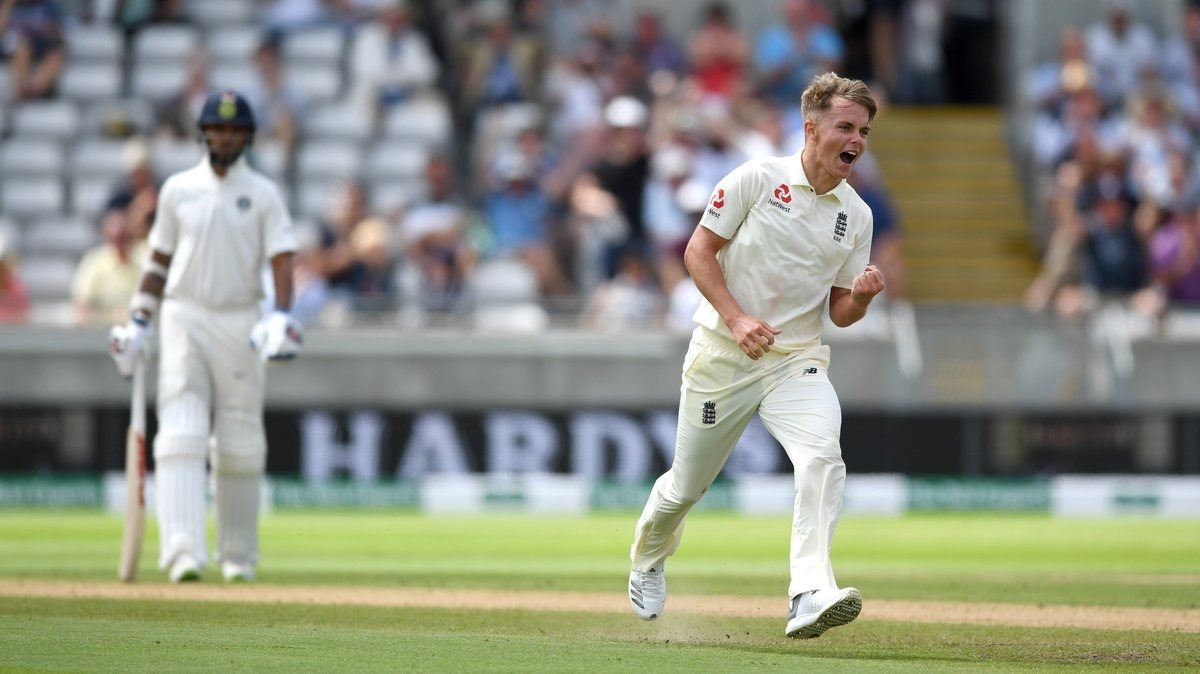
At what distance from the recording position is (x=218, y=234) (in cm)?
902

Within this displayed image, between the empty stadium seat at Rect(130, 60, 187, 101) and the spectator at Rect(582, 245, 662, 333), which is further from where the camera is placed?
the empty stadium seat at Rect(130, 60, 187, 101)

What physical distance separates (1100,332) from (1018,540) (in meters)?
2.72

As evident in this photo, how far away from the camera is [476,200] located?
17.3m

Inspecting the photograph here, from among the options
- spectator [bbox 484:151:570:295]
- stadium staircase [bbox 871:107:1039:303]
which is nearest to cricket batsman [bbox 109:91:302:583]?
spectator [bbox 484:151:570:295]

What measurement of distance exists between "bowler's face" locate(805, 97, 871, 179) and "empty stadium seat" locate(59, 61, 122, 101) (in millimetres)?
11780

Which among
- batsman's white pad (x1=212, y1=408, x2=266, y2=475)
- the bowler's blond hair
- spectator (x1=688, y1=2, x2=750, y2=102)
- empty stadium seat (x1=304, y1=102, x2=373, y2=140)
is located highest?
spectator (x1=688, y1=2, x2=750, y2=102)

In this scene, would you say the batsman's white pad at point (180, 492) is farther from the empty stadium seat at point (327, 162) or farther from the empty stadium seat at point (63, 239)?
the empty stadium seat at point (327, 162)

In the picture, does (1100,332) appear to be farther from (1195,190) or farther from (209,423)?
(209,423)

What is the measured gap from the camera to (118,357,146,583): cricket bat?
29.5ft

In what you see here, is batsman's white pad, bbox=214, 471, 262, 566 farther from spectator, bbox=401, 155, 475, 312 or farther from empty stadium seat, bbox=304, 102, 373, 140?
empty stadium seat, bbox=304, 102, 373, 140

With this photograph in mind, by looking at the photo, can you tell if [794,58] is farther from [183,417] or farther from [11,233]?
[183,417]

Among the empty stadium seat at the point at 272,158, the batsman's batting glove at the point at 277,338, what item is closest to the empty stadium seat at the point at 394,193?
the empty stadium seat at the point at 272,158

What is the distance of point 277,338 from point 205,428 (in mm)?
628

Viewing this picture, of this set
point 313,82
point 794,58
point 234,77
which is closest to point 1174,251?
point 794,58
